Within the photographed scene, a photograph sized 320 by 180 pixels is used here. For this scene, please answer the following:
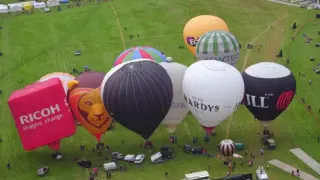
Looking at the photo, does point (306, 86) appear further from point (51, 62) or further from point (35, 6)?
point (35, 6)

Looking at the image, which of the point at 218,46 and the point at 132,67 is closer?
the point at 132,67

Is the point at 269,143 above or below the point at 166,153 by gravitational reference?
below

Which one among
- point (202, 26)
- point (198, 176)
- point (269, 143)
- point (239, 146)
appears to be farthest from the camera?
point (202, 26)

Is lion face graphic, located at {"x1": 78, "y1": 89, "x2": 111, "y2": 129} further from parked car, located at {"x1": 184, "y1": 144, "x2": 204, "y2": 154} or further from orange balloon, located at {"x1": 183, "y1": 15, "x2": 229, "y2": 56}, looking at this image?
orange balloon, located at {"x1": 183, "y1": 15, "x2": 229, "y2": 56}

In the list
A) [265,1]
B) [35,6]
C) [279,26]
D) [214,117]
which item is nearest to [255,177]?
[214,117]

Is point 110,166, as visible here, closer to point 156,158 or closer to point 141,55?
point 156,158

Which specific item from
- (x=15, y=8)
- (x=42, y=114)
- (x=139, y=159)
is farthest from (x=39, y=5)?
(x=139, y=159)

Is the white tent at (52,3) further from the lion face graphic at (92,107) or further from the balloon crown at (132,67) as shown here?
the balloon crown at (132,67)
